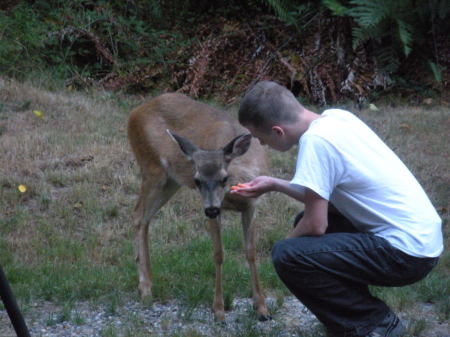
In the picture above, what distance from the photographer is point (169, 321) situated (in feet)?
17.6

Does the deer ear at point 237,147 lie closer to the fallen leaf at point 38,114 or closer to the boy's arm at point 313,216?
the boy's arm at point 313,216

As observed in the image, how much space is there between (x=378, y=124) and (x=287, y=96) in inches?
228

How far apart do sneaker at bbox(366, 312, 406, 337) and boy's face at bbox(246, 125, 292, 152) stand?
1121 mm

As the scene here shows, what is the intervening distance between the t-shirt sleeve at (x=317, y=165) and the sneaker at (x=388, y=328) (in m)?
0.90

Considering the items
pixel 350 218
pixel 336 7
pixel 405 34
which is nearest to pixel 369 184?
pixel 350 218

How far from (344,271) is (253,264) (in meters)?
1.53

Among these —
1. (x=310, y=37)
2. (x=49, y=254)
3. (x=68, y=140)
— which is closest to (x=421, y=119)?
(x=310, y=37)

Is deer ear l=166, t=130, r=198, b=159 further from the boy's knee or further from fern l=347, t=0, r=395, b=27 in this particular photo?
fern l=347, t=0, r=395, b=27

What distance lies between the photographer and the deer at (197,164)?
19.0 feet

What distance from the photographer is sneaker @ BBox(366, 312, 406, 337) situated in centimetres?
452

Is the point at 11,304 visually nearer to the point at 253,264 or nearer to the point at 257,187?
the point at 257,187

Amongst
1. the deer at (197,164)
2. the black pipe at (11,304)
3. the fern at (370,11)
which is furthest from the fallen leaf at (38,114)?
the black pipe at (11,304)

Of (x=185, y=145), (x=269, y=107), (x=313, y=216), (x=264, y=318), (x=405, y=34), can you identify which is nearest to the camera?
(x=313, y=216)

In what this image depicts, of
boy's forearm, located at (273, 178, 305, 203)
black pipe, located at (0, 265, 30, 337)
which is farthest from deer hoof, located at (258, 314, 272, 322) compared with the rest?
black pipe, located at (0, 265, 30, 337)
